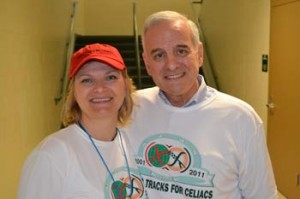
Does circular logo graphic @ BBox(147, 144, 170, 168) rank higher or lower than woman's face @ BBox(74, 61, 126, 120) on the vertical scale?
lower

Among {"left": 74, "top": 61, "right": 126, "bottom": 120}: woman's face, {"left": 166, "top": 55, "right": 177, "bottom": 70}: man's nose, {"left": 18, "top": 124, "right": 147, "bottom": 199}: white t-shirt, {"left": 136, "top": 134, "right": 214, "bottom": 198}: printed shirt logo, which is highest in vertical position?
{"left": 166, "top": 55, "right": 177, "bottom": 70}: man's nose

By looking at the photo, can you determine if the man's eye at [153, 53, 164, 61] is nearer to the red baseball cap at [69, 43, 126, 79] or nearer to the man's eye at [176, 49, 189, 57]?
the man's eye at [176, 49, 189, 57]

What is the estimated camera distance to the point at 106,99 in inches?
49.1

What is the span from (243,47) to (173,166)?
130 inches

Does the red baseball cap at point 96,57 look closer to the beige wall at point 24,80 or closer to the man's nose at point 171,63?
the man's nose at point 171,63

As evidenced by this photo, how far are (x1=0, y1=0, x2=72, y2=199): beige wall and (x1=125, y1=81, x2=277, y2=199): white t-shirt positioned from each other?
→ 1695 mm

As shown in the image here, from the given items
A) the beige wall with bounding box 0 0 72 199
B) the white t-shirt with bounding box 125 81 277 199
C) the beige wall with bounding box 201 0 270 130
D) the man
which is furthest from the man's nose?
the beige wall with bounding box 201 0 270 130

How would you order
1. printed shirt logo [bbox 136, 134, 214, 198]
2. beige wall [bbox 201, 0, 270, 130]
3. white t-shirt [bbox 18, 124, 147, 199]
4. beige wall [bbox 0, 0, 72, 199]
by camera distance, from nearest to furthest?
white t-shirt [bbox 18, 124, 147, 199]
printed shirt logo [bbox 136, 134, 214, 198]
beige wall [bbox 0, 0, 72, 199]
beige wall [bbox 201, 0, 270, 130]

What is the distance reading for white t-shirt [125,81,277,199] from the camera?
1.44 m

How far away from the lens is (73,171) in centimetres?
113

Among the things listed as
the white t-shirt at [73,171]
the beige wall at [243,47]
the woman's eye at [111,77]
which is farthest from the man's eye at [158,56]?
the beige wall at [243,47]

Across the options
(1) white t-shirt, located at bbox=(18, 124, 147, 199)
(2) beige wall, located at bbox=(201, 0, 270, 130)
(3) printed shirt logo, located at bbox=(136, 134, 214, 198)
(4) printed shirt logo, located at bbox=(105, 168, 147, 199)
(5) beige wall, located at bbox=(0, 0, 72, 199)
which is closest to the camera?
(1) white t-shirt, located at bbox=(18, 124, 147, 199)

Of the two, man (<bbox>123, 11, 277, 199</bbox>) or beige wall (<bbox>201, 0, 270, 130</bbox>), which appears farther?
beige wall (<bbox>201, 0, 270, 130</bbox>)

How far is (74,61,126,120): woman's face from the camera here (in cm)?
122
